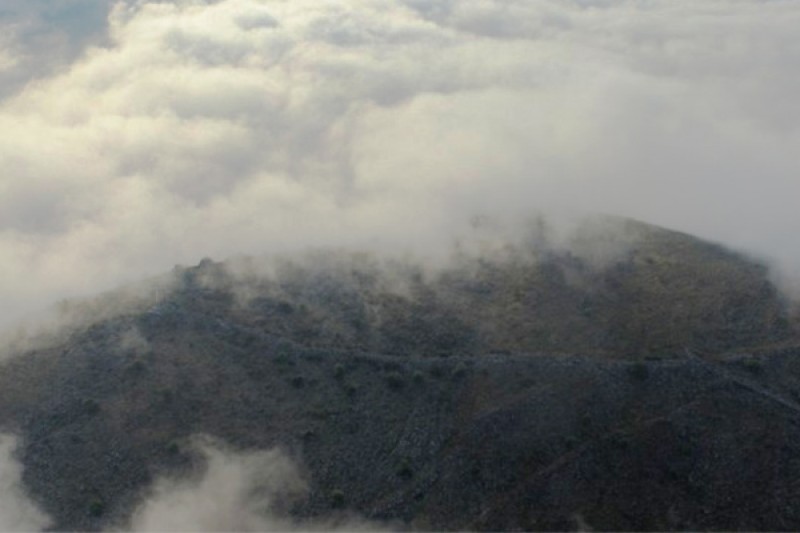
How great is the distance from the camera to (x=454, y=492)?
90.1 m

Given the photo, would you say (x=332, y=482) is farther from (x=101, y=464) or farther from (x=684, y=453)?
(x=684, y=453)

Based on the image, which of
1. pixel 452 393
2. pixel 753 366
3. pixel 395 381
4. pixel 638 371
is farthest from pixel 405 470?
pixel 753 366

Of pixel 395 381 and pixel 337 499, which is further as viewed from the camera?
pixel 395 381

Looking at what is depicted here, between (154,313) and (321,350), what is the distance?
975 inches

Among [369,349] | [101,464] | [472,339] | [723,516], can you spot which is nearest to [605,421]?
[723,516]

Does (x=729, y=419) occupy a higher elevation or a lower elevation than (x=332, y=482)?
higher

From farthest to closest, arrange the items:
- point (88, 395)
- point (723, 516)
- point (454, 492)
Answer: point (88, 395)
point (454, 492)
point (723, 516)

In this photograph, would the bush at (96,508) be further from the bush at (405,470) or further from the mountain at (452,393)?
the bush at (405,470)

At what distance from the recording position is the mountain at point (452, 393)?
88.6 meters

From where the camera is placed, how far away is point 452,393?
103 metres

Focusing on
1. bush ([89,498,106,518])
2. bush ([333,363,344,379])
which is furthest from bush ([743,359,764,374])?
bush ([89,498,106,518])

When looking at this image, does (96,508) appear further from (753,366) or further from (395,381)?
(753,366)

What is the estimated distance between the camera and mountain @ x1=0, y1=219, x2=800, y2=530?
88562mm

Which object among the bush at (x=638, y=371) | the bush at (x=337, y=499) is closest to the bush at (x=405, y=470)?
the bush at (x=337, y=499)
